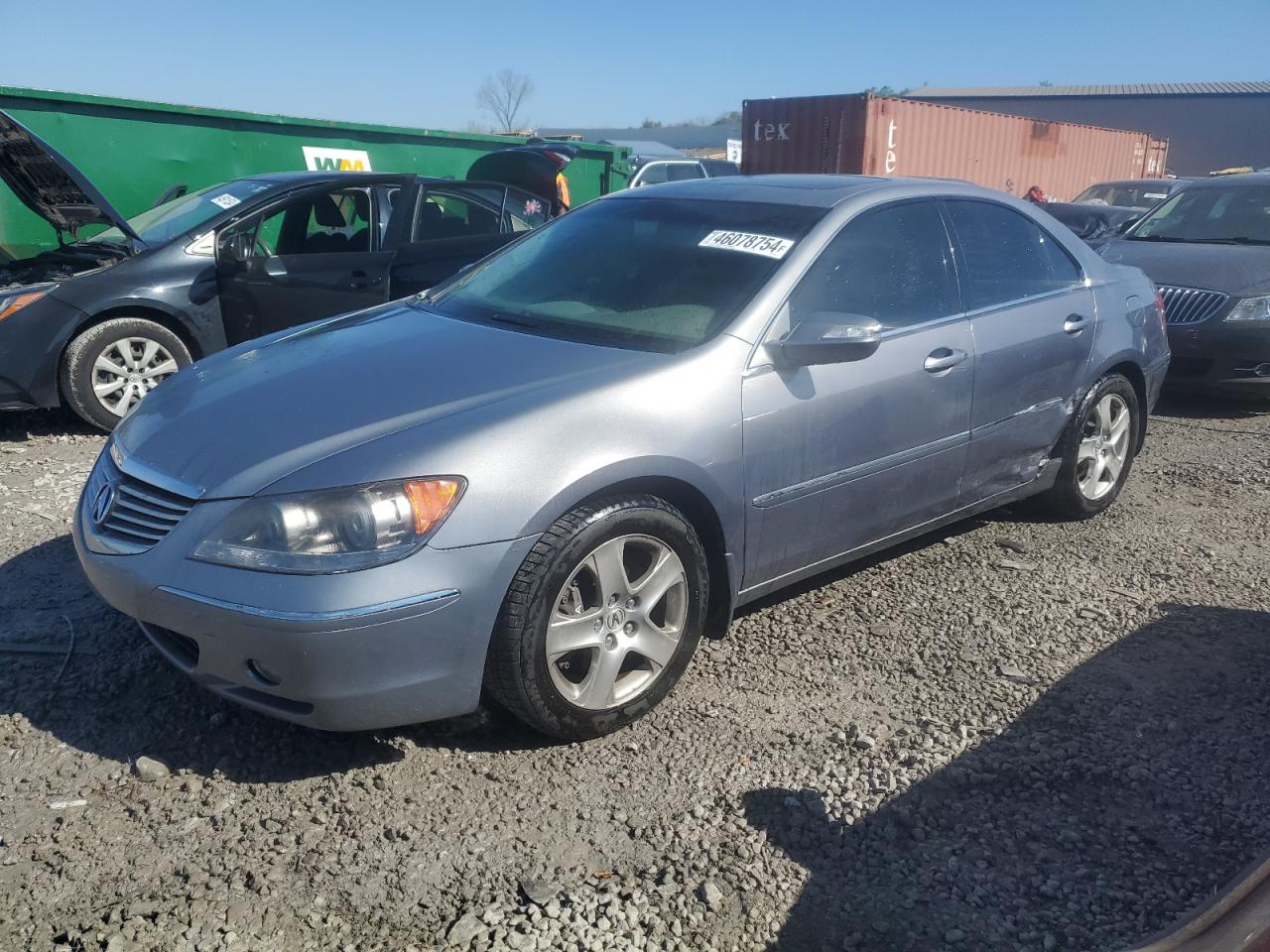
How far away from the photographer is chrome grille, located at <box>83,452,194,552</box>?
9.14 ft

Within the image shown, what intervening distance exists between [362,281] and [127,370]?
143 centimetres

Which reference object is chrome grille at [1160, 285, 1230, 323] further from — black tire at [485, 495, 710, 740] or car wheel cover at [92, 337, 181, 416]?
car wheel cover at [92, 337, 181, 416]

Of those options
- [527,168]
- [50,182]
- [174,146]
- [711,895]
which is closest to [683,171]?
[174,146]

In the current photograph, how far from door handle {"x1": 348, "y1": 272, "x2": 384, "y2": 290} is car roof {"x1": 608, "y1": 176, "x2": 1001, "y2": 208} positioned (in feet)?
8.23

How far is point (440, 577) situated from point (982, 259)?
267cm

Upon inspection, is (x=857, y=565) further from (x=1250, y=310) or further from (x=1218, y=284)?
(x=1218, y=284)

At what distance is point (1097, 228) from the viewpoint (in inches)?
314

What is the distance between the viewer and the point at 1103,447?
16.0 feet

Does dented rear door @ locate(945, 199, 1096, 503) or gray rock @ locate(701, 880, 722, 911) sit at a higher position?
dented rear door @ locate(945, 199, 1096, 503)

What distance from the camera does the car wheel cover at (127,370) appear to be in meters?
6.00

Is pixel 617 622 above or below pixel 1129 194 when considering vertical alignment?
above


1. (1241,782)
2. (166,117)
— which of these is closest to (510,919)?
(1241,782)

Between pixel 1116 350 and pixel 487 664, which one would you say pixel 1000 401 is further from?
pixel 487 664

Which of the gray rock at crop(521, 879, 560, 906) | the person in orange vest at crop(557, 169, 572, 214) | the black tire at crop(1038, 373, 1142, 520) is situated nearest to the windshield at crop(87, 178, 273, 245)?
the person in orange vest at crop(557, 169, 572, 214)
